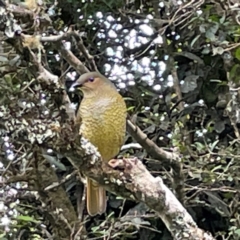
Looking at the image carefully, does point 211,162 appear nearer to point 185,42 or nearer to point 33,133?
point 185,42

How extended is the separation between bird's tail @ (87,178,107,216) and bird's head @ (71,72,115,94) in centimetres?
35

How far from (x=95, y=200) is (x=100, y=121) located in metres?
0.29

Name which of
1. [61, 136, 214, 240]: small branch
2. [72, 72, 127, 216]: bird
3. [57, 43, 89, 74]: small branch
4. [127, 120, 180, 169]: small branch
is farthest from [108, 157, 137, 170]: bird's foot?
[72, 72, 127, 216]: bird

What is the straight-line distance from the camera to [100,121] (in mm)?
2816

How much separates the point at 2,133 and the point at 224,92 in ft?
4.41

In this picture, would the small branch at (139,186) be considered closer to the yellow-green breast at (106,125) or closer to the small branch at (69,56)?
the small branch at (69,56)

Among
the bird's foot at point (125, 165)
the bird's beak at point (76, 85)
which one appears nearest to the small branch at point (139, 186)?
the bird's foot at point (125, 165)

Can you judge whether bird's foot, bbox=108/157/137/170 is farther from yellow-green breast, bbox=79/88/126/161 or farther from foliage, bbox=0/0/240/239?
yellow-green breast, bbox=79/88/126/161

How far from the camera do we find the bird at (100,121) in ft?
9.12

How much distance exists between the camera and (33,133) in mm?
1787

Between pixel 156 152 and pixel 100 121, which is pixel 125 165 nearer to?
pixel 156 152

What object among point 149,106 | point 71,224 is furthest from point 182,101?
point 71,224

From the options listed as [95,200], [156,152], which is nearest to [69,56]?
[156,152]

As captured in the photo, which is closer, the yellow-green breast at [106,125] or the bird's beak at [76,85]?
the yellow-green breast at [106,125]
